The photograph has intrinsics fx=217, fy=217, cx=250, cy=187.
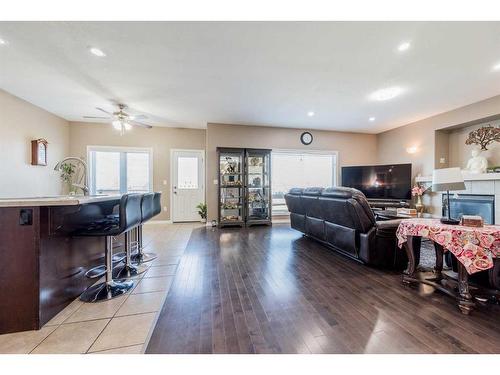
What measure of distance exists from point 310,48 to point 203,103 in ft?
7.85

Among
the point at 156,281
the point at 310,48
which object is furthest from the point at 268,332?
the point at 310,48

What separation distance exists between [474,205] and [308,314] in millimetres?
4725

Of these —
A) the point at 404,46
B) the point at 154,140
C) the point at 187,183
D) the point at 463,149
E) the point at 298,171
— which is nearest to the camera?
the point at 404,46

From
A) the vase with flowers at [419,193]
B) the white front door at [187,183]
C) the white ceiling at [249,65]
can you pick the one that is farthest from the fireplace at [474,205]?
the white front door at [187,183]

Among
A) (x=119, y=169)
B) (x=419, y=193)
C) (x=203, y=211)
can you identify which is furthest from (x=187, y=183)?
(x=419, y=193)

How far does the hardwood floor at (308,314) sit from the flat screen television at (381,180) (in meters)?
3.49

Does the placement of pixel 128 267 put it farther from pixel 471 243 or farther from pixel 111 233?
pixel 471 243

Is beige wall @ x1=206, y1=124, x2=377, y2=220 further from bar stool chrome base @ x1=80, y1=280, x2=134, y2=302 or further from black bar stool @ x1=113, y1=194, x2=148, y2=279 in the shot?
bar stool chrome base @ x1=80, y1=280, x2=134, y2=302

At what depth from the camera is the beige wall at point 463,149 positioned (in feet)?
14.0

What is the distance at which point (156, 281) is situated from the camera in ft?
7.84

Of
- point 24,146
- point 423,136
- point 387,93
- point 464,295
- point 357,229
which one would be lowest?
point 464,295

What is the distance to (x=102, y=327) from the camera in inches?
63.8

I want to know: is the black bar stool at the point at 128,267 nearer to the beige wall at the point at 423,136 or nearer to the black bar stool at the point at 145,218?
the black bar stool at the point at 145,218

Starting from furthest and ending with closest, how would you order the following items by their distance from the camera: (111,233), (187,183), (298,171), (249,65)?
(298,171), (187,183), (249,65), (111,233)
